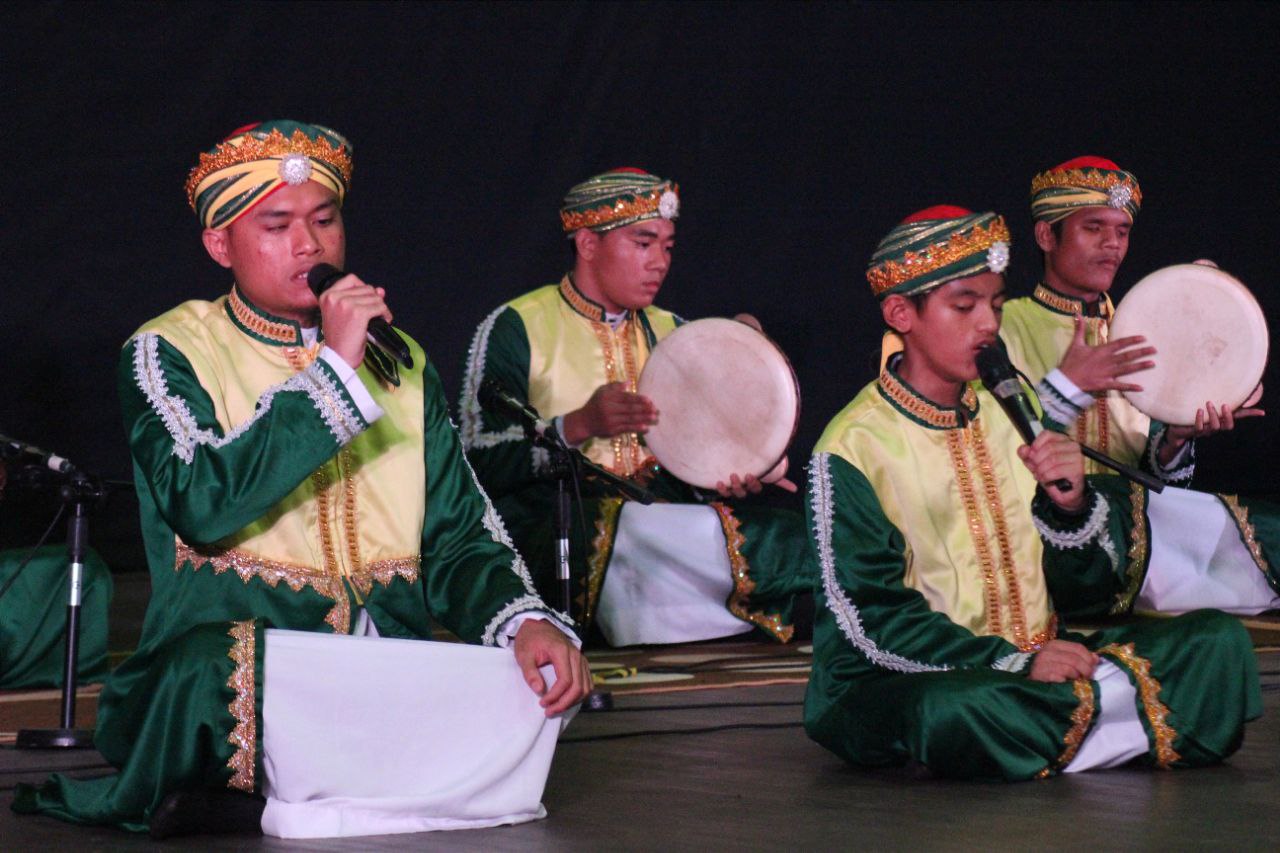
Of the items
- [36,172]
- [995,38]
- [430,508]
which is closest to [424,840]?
[430,508]

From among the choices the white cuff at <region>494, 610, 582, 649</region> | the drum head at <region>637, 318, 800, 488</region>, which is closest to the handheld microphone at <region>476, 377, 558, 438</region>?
the drum head at <region>637, 318, 800, 488</region>

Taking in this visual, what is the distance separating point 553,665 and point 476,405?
2608mm

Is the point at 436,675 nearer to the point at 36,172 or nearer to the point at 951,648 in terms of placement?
the point at 951,648

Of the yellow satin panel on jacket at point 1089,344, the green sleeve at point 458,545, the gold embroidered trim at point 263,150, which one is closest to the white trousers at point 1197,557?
the yellow satin panel on jacket at point 1089,344

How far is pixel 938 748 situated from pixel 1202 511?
266 centimetres

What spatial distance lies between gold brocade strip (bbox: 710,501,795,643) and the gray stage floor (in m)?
1.65

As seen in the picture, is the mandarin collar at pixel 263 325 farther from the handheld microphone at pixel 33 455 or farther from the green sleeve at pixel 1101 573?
the green sleeve at pixel 1101 573

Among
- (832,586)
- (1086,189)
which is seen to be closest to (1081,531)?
(832,586)

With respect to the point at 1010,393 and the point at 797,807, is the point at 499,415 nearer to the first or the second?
the point at 1010,393

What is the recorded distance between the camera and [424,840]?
2500 millimetres

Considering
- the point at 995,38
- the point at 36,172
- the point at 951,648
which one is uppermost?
the point at 995,38

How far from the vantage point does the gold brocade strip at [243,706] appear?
245cm

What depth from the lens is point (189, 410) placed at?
2658 mm

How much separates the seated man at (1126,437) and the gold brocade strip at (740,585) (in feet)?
2.60
